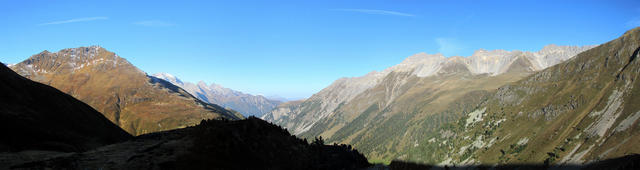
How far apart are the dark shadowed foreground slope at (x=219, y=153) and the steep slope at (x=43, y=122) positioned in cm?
3229

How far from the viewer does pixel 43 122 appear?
59.2 metres

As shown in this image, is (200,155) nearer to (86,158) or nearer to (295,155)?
(86,158)

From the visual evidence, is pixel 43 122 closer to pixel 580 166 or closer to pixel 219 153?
pixel 219 153

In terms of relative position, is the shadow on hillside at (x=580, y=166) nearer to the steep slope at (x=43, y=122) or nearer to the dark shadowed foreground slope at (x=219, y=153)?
the dark shadowed foreground slope at (x=219, y=153)

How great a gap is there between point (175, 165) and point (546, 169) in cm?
17389

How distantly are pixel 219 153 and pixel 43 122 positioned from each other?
2429 inches

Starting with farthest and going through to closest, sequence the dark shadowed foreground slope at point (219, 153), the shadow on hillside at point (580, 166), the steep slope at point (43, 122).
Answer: the steep slope at point (43, 122) < the shadow on hillside at point (580, 166) < the dark shadowed foreground slope at point (219, 153)

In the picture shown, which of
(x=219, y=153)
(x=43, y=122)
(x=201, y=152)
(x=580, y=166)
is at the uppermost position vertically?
(x=43, y=122)

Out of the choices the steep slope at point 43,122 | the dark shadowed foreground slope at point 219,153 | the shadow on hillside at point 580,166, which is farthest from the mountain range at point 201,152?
the shadow on hillside at point 580,166

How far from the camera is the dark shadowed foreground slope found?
54.7 ft

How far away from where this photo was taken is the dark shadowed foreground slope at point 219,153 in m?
16.7

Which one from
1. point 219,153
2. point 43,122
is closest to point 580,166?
point 219,153

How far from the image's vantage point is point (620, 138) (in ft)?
406

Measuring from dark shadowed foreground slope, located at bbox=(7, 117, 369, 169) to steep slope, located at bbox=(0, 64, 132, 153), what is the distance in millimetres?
32290
